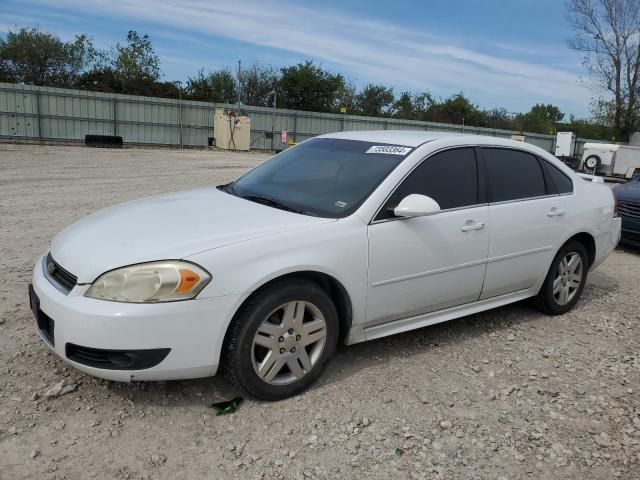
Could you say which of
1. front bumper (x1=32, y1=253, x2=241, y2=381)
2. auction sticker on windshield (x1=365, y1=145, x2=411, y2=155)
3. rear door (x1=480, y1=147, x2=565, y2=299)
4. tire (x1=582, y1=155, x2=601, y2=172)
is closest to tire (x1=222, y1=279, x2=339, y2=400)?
front bumper (x1=32, y1=253, x2=241, y2=381)

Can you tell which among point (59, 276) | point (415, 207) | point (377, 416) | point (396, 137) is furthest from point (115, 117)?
point (377, 416)

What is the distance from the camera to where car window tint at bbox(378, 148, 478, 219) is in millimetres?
3695

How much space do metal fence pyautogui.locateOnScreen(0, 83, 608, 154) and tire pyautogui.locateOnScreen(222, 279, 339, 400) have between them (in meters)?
26.2

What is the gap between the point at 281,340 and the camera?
312cm

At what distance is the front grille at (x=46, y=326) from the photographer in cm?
293

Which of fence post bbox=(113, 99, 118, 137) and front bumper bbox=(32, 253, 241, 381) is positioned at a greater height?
fence post bbox=(113, 99, 118, 137)

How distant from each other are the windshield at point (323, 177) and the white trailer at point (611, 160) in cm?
2030

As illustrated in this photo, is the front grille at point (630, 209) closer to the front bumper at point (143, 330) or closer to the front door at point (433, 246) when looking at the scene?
the front door at point (433, 246)

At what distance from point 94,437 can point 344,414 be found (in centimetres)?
132

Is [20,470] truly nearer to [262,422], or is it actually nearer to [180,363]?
[180,363]

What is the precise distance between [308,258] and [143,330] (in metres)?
0.97

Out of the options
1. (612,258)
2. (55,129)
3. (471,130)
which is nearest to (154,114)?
(55,129)

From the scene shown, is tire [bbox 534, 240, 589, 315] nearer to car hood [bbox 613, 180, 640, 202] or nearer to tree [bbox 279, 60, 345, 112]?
car hood [bbox 613, 180, 640, 202]

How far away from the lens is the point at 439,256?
12.3 ft
